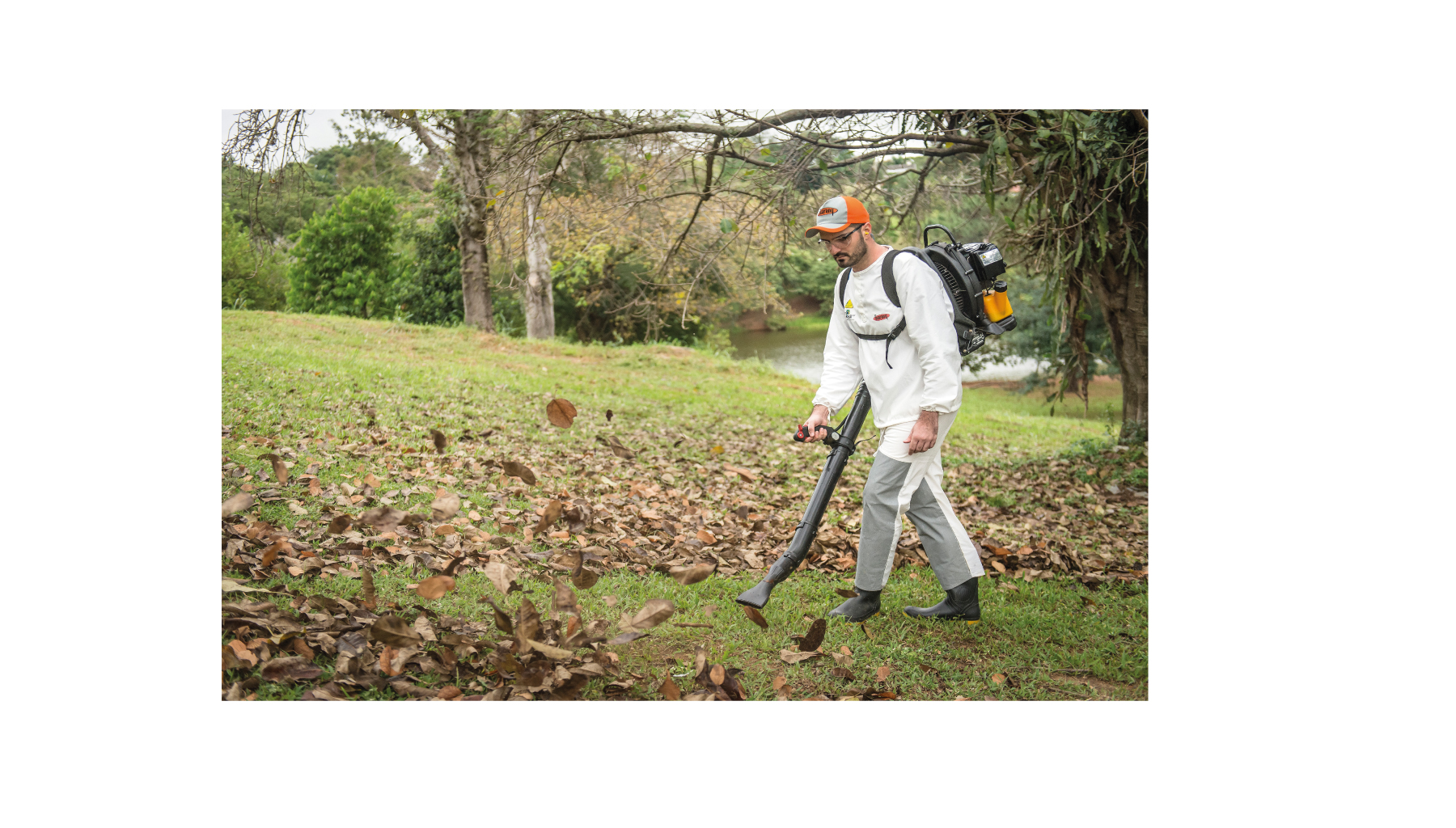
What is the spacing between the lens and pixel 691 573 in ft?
11.8

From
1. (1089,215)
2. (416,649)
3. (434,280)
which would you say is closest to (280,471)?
(416,649)

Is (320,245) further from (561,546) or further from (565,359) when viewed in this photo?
(565,359)

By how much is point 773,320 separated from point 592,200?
4.37 metres

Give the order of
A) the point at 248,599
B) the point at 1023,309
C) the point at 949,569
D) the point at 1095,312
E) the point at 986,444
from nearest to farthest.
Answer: the point at 248,599 < the point at 949,569 < the point at 986,444 < the point at 1095,312 < the point at 1023,309

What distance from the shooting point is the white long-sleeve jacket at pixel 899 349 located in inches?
123

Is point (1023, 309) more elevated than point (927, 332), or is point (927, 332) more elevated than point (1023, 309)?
point (1023, 309)

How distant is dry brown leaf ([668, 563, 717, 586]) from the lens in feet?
11.6

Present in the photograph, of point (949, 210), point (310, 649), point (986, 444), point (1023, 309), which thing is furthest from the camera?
point (1023, 309)

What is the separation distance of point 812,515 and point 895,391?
54cm

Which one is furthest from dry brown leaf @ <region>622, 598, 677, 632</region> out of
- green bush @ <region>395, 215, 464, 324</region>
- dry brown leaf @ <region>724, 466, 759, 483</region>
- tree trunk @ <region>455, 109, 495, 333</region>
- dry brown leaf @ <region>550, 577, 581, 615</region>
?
green bush @ <region>395, 215, 464, 324</region>

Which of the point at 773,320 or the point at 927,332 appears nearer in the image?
the point at 927,332

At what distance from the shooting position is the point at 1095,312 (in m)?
8.98

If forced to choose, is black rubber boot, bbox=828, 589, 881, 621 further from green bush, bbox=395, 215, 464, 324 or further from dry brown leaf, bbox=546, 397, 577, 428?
green bush, bbox=395, 215, 464, 324

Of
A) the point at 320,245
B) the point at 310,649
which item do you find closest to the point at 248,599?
the point at 310,649
